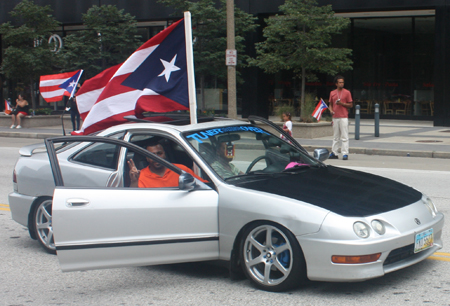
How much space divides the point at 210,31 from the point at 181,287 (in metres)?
19.0

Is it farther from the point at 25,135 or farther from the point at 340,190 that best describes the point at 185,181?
the point at 25,135

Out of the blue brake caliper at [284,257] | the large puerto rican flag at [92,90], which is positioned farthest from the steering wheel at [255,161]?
the large puerto rican flag at [92,90]

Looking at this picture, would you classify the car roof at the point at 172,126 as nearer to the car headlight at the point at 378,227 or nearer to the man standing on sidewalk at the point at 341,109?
the car headlight at the point at 378,227

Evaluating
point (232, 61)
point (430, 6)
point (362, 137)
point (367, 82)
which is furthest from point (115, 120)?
point (367, 82)

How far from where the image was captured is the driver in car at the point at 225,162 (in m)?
4.98

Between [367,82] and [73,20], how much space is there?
15274mm

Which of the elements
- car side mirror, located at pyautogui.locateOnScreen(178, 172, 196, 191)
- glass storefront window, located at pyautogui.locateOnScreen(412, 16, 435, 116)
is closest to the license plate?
car side mirror, located at pyautogui.locateOnScreen(178, 172, 196, 191)

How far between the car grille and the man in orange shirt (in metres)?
1.86

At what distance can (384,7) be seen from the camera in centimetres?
2356

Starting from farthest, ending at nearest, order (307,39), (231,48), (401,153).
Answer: (307,39) < (231,48) < (401,153)

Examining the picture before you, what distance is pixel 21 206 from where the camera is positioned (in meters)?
6.01

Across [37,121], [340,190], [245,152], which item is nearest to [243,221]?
[340,190]

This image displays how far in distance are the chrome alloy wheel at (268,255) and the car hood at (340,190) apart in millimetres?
336

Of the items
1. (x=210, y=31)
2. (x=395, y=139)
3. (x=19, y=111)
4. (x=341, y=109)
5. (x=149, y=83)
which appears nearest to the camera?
(x=149, y=83)
